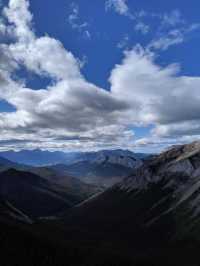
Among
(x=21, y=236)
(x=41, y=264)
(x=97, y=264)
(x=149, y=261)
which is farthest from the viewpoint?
(x=149, y=261)

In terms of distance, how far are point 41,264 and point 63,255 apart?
18.4 metres

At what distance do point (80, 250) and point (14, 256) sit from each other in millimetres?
42414

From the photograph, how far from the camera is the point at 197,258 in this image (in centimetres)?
19600

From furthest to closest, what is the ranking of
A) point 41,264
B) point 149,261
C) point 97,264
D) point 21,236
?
1. point 149,261
2. point 21,236
3. point 97,264
4. point 41,264

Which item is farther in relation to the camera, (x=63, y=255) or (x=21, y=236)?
(x=21, y=236)

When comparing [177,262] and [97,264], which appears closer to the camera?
[97,264]

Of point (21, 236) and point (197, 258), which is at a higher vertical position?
point (21, 236)

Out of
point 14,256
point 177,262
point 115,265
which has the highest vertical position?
point 14,256

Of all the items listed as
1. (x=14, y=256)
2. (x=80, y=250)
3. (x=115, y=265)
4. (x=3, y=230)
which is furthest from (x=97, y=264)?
(x=3, y=230)

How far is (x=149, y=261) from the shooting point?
611 feet

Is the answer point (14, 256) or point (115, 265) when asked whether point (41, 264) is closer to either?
point (14, 256)

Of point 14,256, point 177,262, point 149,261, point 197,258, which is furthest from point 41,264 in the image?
point 197,258

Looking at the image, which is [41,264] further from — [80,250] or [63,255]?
[80,250]

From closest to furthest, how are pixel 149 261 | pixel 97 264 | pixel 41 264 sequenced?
pixel 41 264, pixel 97 264, pixel 149 261
